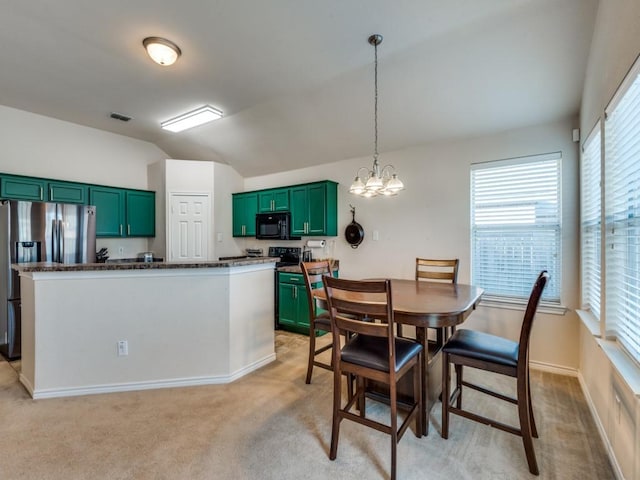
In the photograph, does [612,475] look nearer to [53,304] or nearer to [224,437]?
[224,437]

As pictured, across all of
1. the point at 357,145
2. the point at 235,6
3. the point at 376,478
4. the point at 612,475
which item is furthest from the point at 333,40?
the point at 612,475

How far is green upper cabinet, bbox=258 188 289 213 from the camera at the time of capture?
4648 mm

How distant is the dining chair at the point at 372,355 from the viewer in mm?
1621

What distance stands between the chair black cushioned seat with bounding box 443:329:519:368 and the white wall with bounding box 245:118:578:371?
4.34 ft

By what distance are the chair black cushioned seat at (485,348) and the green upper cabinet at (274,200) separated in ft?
10.5

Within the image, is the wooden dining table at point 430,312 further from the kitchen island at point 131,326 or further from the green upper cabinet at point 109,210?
the green upper cabinet at point 109,210

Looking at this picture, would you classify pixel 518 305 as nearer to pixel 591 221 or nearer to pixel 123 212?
pixel 591 221

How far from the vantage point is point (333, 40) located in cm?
240

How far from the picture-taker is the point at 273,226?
188 inches

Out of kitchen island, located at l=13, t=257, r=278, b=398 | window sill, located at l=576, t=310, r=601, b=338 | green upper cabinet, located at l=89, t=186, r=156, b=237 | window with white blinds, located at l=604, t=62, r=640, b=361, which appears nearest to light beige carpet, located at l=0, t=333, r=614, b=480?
kitchen island, located at l=13, t=257, r=278, b=398

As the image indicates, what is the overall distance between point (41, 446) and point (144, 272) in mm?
1236

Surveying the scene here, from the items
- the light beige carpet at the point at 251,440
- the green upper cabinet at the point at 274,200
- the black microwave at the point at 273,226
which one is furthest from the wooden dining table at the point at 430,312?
the green upper cabinet at the point at 274,200

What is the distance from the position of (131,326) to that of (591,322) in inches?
144

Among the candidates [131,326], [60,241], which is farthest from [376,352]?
[60,241]
